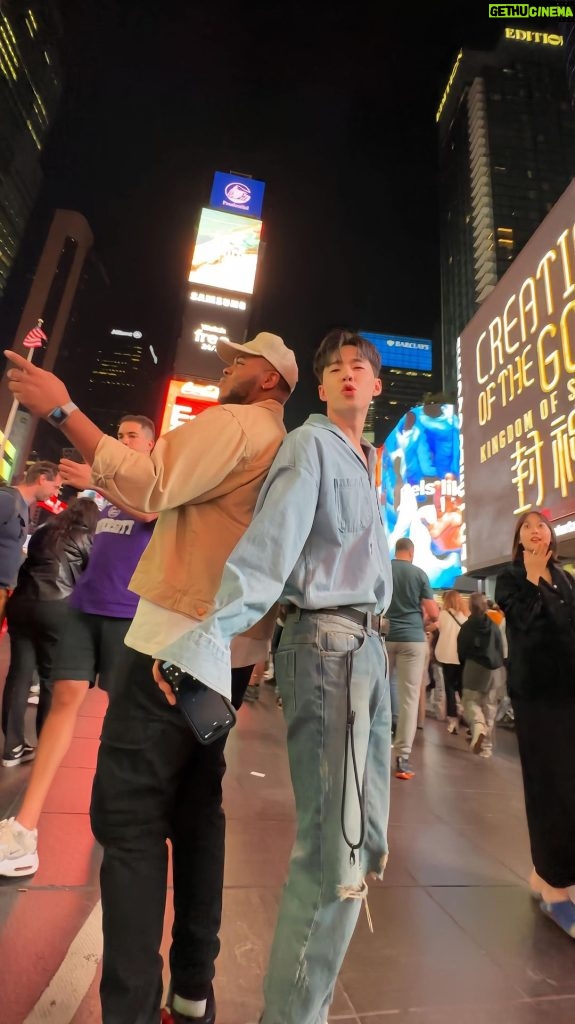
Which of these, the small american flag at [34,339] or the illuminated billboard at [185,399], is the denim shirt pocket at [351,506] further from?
the illuminated billboard at [185,399]

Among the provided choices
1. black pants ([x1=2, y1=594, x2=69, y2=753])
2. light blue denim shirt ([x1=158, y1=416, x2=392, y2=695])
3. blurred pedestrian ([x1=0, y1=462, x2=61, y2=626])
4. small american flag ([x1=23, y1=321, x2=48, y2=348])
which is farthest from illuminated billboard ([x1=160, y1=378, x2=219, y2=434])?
light blue denim shirt ([x1=158, y1=416, x2=392, y2=695])

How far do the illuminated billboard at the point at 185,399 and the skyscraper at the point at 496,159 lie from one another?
94.2 feet

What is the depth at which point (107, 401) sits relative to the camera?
63.3m

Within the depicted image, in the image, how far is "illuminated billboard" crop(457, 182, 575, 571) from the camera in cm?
1015

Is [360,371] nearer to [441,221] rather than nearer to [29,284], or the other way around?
[441,221]

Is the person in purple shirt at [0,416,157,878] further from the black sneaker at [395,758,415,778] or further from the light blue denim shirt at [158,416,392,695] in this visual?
the black sneaker at [395,758,415,778]

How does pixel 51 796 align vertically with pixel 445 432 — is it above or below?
below

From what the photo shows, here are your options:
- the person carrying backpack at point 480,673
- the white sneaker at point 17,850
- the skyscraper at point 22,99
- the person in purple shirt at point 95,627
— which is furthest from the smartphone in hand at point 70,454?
the skyscraper at point 22,99

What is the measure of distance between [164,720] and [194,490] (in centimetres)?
59

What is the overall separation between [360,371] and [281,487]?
0.60 m

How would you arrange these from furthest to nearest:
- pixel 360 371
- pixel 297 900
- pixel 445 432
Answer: pixel 445 432 → pixel 360 371 → pixel 297 900

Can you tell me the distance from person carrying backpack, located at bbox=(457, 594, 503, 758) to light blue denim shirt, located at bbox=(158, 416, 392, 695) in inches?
205

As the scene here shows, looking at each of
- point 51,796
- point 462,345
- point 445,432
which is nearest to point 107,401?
point 445,432

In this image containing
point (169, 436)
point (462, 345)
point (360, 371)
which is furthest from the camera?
point (462, 345)
